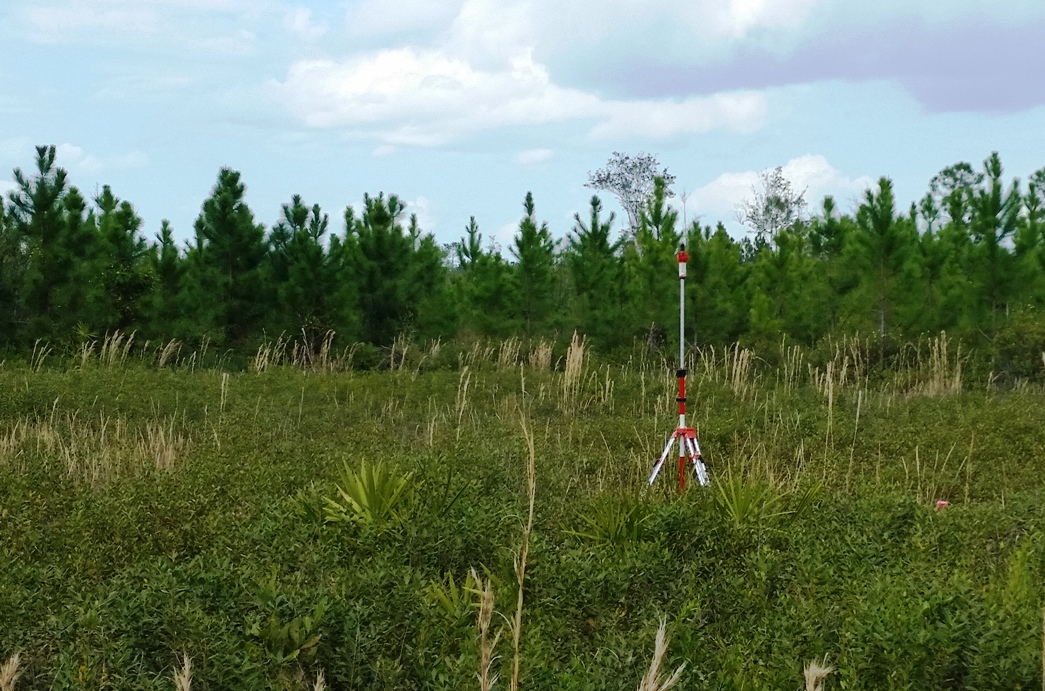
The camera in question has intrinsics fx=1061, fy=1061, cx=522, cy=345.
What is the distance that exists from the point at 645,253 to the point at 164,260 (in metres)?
8.45

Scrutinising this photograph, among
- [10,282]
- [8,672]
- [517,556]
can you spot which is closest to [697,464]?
[517,556]

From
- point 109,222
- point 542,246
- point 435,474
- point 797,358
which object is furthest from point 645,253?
point 435,474

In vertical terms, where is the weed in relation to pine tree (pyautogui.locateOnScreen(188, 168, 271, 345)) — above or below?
below

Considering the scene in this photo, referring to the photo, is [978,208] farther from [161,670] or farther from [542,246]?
[161,670]

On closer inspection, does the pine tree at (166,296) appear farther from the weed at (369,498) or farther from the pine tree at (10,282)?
the weed at (369,498)

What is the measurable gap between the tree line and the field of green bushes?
7064 millimetres

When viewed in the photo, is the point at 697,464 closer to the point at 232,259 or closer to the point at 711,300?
the point at 711,300

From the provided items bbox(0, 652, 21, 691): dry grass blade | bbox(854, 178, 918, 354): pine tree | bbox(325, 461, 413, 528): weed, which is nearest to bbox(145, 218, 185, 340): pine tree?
bbox(854, 178, 918, 354): pine tree

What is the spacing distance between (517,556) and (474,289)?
16.1 m

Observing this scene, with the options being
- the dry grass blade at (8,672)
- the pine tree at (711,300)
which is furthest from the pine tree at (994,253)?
the dry grass blade at (8,672)

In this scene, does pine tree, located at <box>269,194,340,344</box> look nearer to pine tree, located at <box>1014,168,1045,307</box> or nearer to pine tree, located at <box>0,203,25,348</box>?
pine tree, located at <box>0,203,25,348</box>

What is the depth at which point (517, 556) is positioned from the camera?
13.4ft

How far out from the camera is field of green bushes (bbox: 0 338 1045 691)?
140 inches

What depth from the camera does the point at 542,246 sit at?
19484mm
